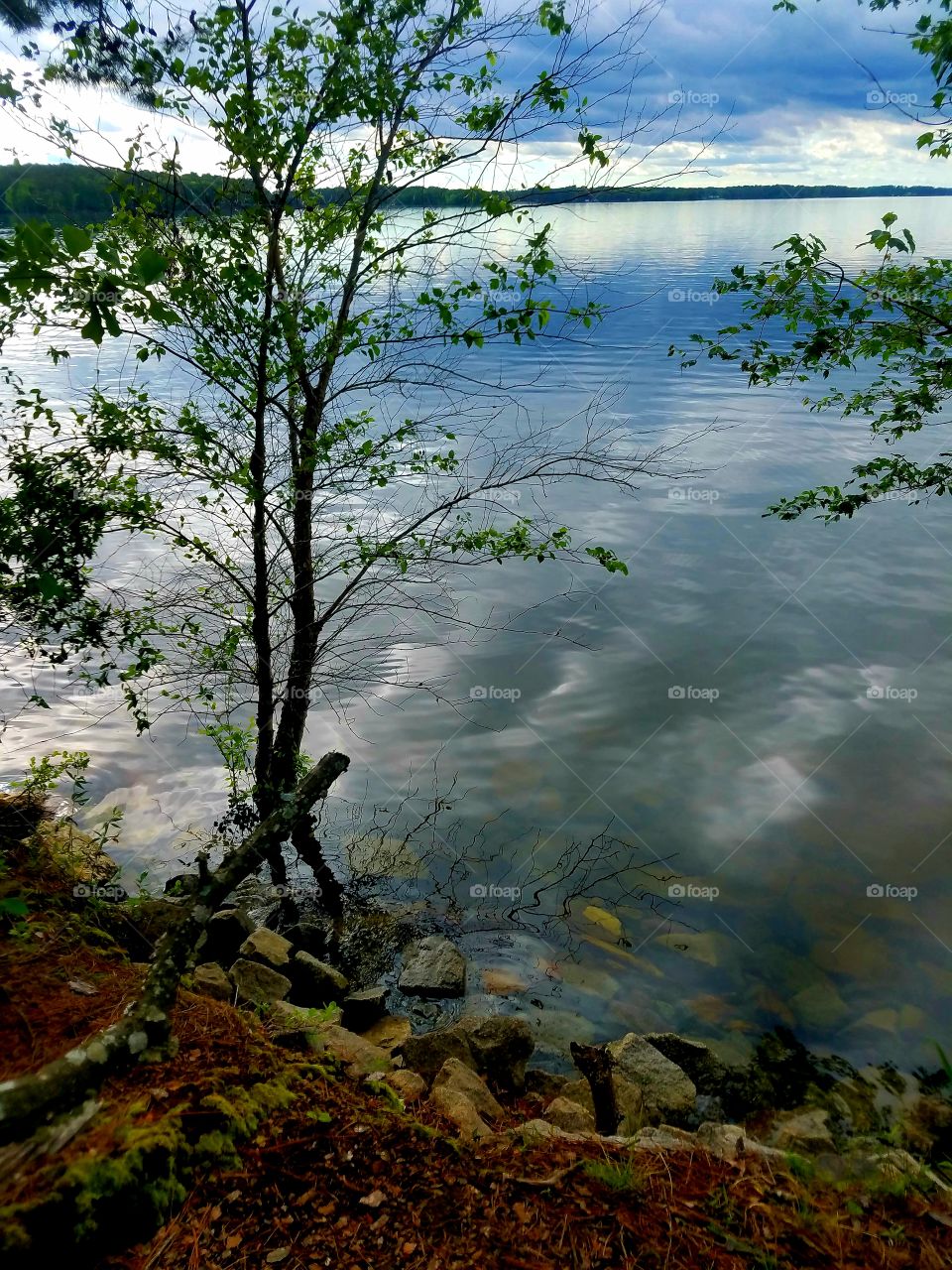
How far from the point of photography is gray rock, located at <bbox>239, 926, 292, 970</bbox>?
7617mm

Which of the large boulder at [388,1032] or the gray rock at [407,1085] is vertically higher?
the gray rock at [407,1085]

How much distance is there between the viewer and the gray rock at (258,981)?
6.59 meters

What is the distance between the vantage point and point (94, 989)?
176 inches

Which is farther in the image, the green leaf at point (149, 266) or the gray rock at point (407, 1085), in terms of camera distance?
the gray rock at point (407, 1085)

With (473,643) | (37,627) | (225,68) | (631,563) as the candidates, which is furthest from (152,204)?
(631,563)

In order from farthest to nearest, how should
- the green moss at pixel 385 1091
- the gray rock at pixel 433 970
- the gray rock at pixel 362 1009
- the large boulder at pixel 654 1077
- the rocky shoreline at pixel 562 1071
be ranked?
the gray rock at pixel 433 970
the gray rock at pixel 362 1009
the large boulder at pixel 654 1077
the rocky shoreline at pixel 562 1071
the green moss at pixel 385 1091

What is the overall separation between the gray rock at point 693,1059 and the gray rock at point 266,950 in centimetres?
351

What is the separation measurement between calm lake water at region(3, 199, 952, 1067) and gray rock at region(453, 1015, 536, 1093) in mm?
813

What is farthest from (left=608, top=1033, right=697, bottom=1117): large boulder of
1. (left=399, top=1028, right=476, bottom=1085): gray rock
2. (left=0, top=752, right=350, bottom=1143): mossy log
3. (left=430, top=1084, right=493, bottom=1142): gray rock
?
(left=0, top=752, right=350, bottom=1143): mossy log

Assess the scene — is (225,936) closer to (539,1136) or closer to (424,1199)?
(539,1136)

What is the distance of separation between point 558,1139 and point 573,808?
296 inches

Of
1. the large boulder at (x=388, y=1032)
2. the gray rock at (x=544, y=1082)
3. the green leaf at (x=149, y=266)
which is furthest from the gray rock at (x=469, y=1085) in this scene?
the green leaf at (x=149, y=266)

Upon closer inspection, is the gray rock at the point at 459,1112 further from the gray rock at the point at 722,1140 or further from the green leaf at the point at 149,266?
the green leaf at the point at 149,266

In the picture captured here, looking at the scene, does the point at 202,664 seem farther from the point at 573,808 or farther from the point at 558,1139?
the point at 558,1139
